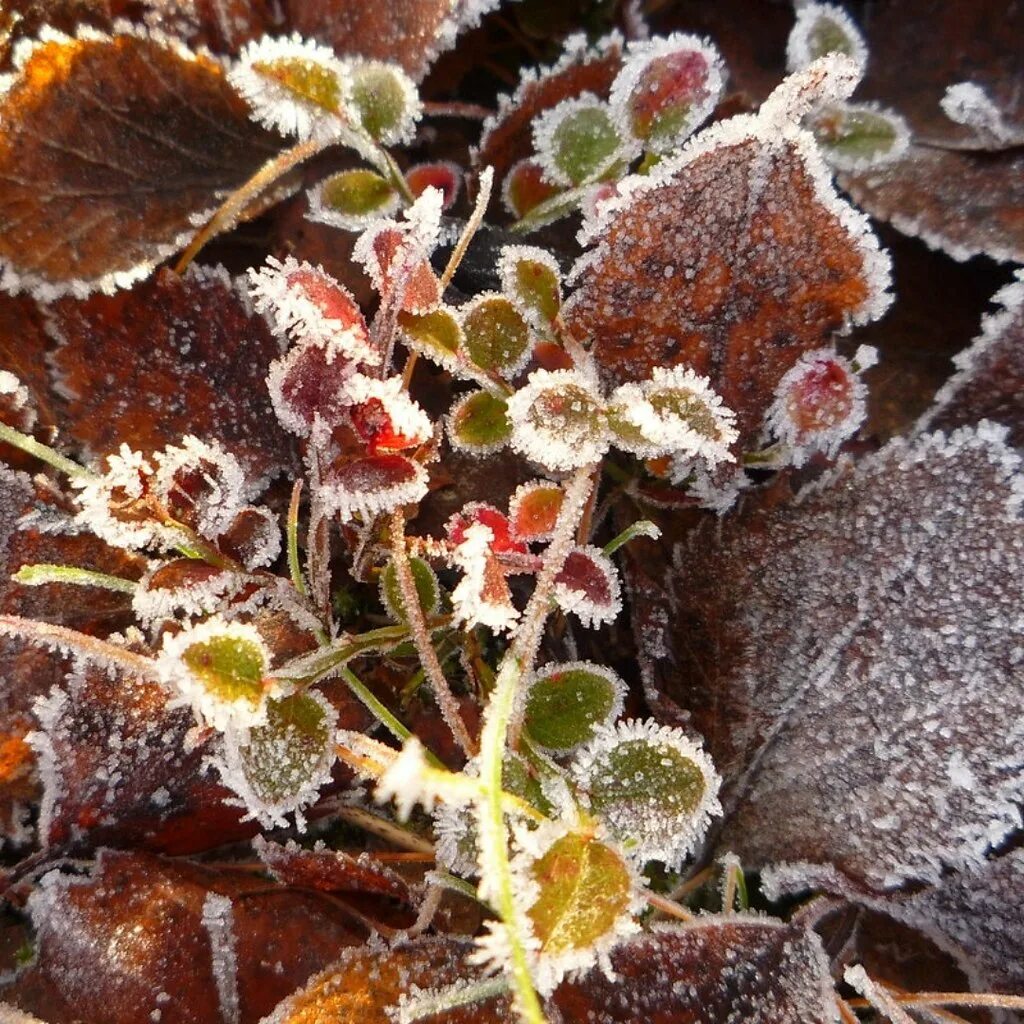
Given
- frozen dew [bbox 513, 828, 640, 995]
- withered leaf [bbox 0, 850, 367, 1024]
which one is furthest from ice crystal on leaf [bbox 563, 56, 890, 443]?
withered leaf [bbox 0, 850, 367, 1024]

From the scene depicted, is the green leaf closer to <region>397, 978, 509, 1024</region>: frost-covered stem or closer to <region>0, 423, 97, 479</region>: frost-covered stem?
<region>397, 978, 509, 1024</region>: frost-covered stem

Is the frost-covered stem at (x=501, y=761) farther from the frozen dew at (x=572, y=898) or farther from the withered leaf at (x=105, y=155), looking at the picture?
the withered leaf at (x=105, y=155)

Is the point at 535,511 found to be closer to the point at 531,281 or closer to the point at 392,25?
the point at 531,281

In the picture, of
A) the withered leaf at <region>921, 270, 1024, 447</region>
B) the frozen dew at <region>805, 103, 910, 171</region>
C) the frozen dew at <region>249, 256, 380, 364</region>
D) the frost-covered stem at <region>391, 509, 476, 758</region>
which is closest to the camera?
the frozen dew at <region>249, 256, 380, 364</region>

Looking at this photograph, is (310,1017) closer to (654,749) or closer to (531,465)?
(654,749)

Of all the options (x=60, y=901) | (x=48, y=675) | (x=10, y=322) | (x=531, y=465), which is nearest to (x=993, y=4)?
(x=531, y=465)
